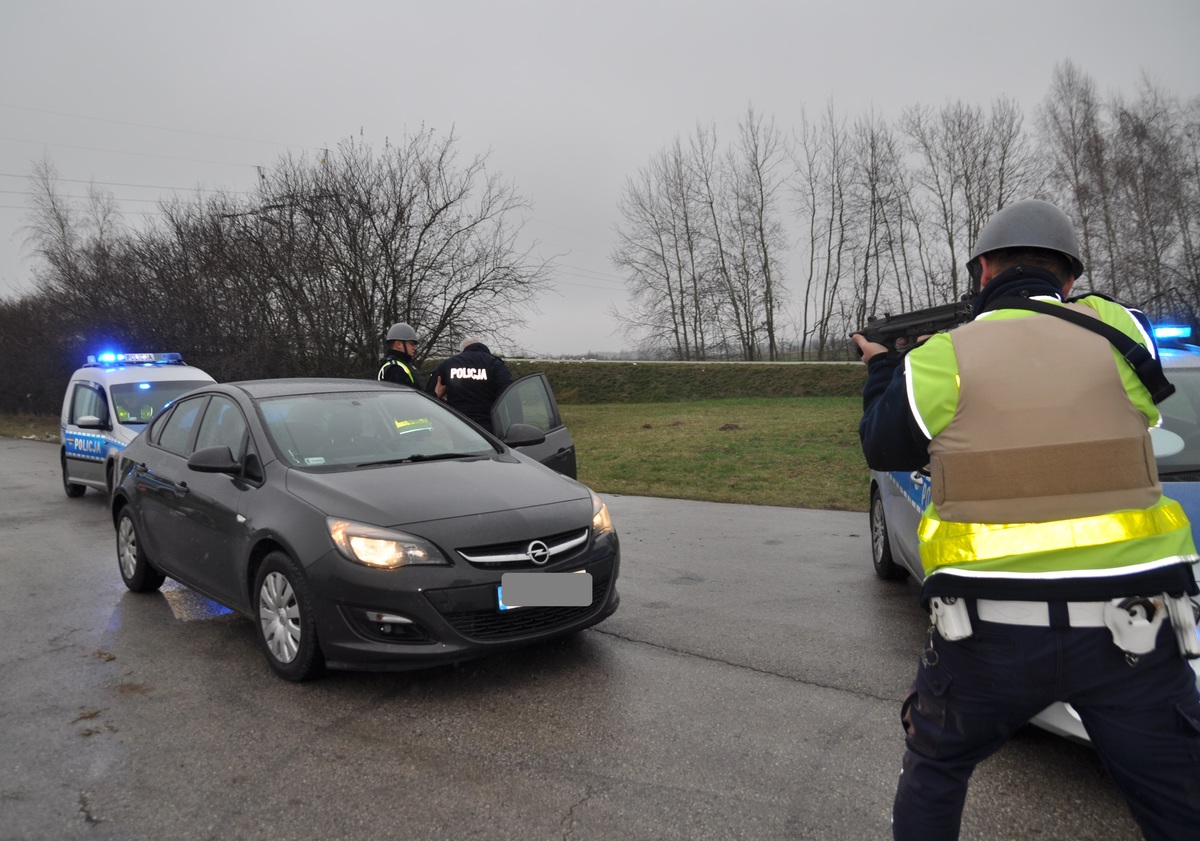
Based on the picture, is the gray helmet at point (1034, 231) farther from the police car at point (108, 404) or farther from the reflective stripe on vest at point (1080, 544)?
the police car at point (108, 404)

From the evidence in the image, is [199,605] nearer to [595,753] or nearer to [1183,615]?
[595,753]

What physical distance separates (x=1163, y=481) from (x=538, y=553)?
9.74 ft

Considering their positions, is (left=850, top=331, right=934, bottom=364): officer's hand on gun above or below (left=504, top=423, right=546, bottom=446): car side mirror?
above

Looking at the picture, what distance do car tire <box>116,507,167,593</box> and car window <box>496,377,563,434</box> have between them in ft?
9.06

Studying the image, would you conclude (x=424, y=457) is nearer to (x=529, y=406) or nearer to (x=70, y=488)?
(x=529, y=406)

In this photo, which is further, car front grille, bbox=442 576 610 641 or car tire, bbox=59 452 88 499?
car tire, bbox=59 452 88 499

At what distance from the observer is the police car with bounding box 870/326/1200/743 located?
13.4 ft

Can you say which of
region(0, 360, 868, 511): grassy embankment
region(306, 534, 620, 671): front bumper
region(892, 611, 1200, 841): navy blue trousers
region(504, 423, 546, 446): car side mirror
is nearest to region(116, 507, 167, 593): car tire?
region(504, 423, 546, 446): car side mirror

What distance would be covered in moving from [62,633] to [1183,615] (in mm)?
5967

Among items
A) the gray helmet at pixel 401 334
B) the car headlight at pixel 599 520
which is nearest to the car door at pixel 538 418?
the gray helmet at pixel 401 334

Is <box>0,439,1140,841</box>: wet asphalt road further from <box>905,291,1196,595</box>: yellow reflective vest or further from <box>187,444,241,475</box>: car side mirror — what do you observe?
<box>905,291,1196,595</box>: yellow reflective vest

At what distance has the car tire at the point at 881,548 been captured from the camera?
6812mm

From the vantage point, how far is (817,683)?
4684mm

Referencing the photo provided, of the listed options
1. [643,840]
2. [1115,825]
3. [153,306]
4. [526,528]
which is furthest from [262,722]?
[153,306]
